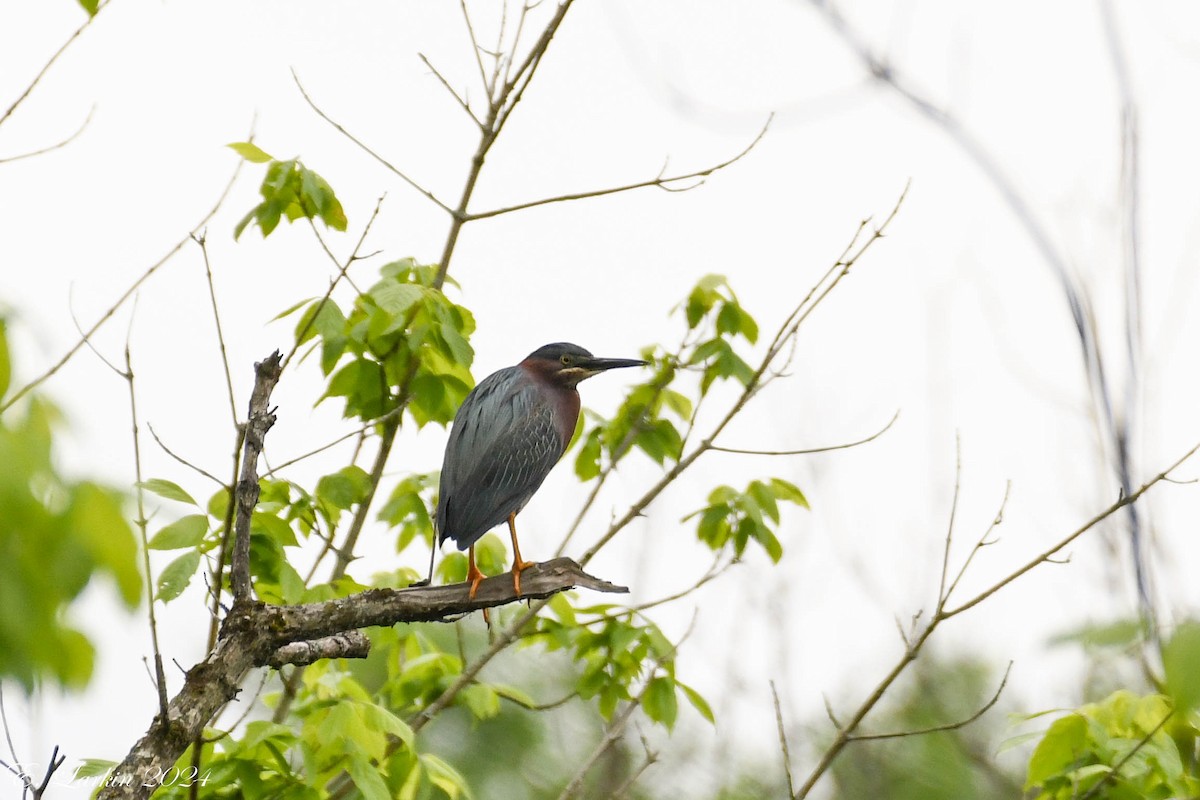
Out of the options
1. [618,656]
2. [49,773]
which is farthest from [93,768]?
[618,656]

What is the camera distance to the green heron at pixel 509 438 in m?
4.70

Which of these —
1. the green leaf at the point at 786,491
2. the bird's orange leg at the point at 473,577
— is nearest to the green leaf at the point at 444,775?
the bird's orange leg at the point at 473,577

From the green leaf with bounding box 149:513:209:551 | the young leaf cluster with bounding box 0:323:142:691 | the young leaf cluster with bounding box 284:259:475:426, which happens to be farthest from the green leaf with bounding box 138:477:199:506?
the young leaf cluster with bounding box 0:323:142:691

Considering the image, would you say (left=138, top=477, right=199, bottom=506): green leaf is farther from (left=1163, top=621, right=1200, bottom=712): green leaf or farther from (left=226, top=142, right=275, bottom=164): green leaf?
(left=1163, top=621, right=1200, bottom=712): green leaf

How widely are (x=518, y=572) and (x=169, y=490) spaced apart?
1.34 m

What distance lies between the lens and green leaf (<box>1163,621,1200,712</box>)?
5.58 ft

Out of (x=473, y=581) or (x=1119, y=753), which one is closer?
(x=1119, y=753)

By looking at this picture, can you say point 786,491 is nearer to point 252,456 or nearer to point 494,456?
point 494,456

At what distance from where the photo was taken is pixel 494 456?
4.87 m

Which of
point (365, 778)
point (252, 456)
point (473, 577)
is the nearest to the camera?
point (252, 456)

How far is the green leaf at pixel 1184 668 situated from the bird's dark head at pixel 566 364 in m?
3.73

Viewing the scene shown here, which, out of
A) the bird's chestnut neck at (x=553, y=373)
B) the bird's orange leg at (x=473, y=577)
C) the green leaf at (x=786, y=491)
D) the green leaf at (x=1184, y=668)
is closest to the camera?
the green leaf at (x=1184, y=668)

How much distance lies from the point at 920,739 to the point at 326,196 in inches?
338

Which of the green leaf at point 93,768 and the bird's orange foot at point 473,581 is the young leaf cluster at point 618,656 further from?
the green leaf at point 93,768
